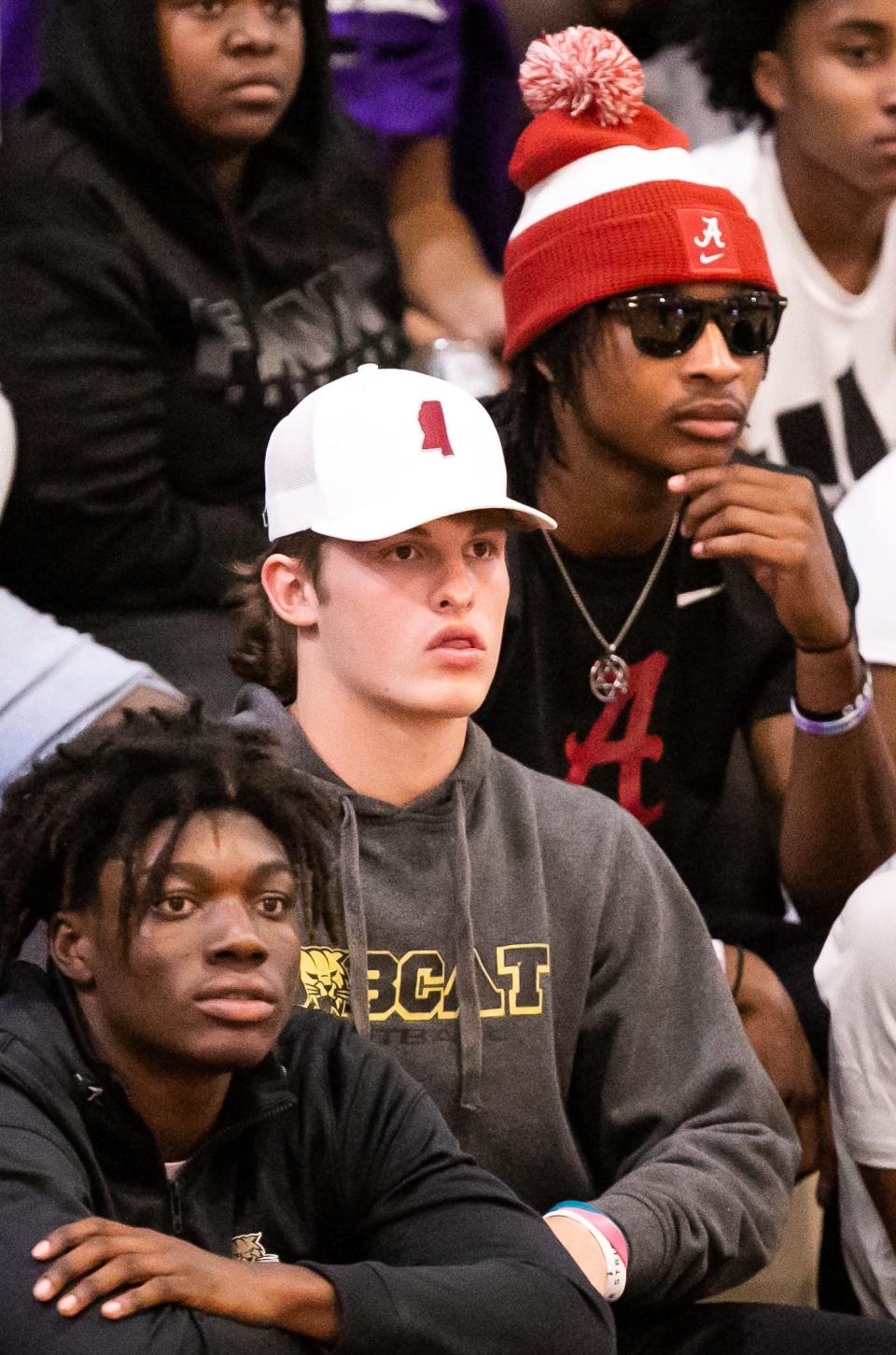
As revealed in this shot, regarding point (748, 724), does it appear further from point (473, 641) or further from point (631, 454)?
point (473, 641)

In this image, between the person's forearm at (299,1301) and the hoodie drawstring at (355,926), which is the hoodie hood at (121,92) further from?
the person's forearm at (299,1301)

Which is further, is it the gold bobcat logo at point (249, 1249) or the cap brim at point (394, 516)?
the cap brim at point (394, 516)

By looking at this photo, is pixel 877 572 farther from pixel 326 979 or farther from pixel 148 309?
pixel 326 979

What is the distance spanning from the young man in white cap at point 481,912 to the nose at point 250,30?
3.51 feet

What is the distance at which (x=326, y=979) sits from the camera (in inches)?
87.8

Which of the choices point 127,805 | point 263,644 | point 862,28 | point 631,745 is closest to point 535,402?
point 631,745

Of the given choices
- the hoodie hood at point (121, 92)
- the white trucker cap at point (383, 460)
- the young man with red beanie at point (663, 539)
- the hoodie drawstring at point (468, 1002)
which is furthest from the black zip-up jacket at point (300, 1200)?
the hoodie hood at point (121, 92)

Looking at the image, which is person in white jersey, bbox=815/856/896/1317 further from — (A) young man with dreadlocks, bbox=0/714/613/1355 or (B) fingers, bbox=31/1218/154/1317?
(B) fingers, bbox=31/1218/154/1317

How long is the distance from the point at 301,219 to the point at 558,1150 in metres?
1.61

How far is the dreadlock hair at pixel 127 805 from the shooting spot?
6.28 feet

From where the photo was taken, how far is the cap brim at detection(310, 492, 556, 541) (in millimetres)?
2180

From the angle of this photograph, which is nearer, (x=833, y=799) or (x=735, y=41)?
(x=833, y=799)

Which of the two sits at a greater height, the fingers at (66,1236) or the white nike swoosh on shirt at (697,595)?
the white nike swoosh on shirt at (697,595)

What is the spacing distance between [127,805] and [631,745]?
1.19 meters
